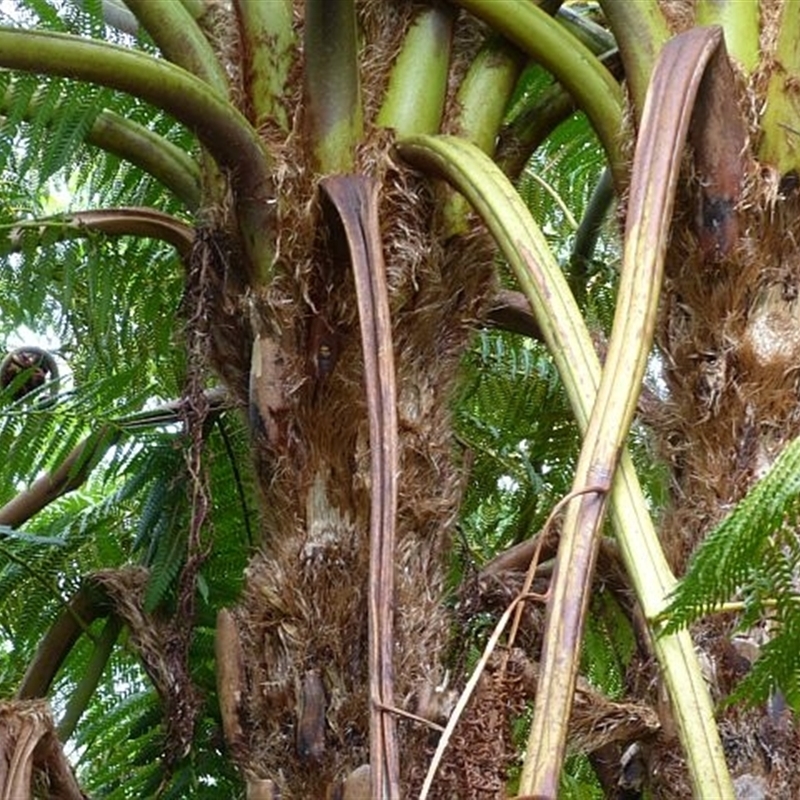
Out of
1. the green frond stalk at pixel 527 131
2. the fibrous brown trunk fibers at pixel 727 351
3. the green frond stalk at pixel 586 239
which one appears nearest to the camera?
the fibrous brown trunk fibers at pixel 727 351

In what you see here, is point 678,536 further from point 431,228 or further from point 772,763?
point 431,228

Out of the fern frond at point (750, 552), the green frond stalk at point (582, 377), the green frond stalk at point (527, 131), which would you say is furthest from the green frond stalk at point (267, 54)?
the fern frond at point (750, 552)

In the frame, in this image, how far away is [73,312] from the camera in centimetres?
188

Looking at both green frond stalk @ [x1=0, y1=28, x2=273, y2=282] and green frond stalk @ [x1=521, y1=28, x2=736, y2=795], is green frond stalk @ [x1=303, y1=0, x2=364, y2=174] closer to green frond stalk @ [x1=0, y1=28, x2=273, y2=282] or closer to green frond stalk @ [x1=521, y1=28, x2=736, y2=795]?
green frond stalk @ [x1=0, y1=28, x2=273, y2=282]

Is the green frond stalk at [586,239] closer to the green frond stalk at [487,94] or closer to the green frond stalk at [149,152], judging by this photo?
the green frond stalk at [487,94]

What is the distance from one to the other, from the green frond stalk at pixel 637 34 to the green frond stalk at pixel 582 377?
0.52 feet

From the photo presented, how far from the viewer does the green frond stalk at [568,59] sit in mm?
→ 1288

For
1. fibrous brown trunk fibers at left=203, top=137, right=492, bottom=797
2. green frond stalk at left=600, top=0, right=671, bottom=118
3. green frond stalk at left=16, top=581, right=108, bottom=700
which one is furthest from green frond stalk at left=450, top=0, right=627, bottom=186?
green frond stalk at left=16, top=581, right=108, bottom=700

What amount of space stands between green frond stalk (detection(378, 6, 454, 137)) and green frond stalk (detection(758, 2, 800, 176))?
0.32 m

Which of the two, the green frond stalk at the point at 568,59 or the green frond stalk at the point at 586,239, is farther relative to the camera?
the green frond stalk at the point at 586,239

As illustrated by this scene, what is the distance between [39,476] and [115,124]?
0.71 m

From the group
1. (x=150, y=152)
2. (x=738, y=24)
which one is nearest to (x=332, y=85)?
(x=150, y=152)

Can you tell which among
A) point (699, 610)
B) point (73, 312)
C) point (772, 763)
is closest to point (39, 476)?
point (73, 312)

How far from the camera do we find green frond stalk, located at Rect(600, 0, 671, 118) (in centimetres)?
122
